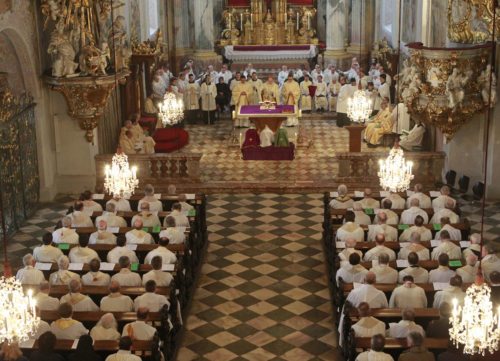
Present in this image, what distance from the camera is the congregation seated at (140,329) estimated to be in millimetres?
11820

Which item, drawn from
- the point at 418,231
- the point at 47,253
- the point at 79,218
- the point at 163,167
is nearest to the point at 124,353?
the point at 47,253

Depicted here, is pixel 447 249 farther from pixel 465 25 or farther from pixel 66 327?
pixel 465 25

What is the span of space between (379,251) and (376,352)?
12.2 ft

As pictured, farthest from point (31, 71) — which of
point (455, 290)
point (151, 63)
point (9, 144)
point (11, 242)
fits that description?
point (455, 290)

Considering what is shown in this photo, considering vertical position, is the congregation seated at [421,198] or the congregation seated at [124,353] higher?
the congregation seated at [421,198]

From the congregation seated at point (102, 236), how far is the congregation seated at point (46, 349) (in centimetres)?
439

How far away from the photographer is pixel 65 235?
15.3 m

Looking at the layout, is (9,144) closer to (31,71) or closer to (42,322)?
(31,71)

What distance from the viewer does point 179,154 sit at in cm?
2086

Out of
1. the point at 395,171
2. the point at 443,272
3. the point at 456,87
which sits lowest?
the point at 443,272

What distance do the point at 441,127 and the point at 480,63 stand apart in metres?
1.68

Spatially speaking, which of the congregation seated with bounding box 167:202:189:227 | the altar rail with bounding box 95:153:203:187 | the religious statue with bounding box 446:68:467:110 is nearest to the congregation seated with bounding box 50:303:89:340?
the congregation seated with bounding box 167:202:189:227

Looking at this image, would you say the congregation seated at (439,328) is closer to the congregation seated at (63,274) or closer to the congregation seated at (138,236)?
the congregation seated at (63,274)

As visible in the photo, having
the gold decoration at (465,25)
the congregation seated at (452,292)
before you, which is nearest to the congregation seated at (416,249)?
the congregation seated at (452,292)
